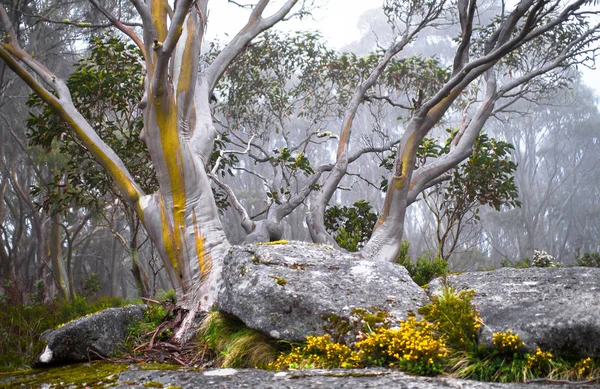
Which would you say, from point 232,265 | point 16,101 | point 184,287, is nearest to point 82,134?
point 184,287

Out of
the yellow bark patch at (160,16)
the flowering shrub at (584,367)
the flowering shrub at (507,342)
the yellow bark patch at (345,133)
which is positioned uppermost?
the yellow bark patch at (160,16)

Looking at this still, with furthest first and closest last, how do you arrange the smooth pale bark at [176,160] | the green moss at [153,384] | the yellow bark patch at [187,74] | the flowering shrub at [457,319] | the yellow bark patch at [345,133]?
1. the yellow bark patch at [345,133]
2. the yellow bark patch at [187,74]
3. the smooth pale bark at [176,160]
4. the flowering shrub at [457,319]
5. the green moss at [153,384]

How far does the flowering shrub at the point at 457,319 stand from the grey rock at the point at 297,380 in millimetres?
607

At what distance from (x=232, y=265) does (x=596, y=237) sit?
36.6 m

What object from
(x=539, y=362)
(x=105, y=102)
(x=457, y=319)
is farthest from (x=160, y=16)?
(x=539, y=362)

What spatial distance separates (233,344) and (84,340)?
4.50ft

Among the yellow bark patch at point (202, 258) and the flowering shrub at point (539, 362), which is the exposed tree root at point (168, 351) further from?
the flowering shrub at point (539, 362)

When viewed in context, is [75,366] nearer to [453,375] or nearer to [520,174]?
[453,375]

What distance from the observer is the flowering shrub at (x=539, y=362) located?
360cm

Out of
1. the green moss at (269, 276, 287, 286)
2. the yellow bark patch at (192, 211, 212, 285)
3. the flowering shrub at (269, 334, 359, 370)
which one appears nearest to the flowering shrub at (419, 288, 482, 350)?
the flowering shrub at (269, 334, 359, 370)

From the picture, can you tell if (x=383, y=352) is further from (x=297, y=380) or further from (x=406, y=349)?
(x=297, y=380)

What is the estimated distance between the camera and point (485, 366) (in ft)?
12.2

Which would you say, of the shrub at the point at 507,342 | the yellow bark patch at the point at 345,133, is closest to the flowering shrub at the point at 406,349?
the shrub at the point at 507,342

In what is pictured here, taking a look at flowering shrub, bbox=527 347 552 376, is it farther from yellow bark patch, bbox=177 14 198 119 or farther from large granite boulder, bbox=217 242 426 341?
yellow bark patch, bbox=177 14 198 119
